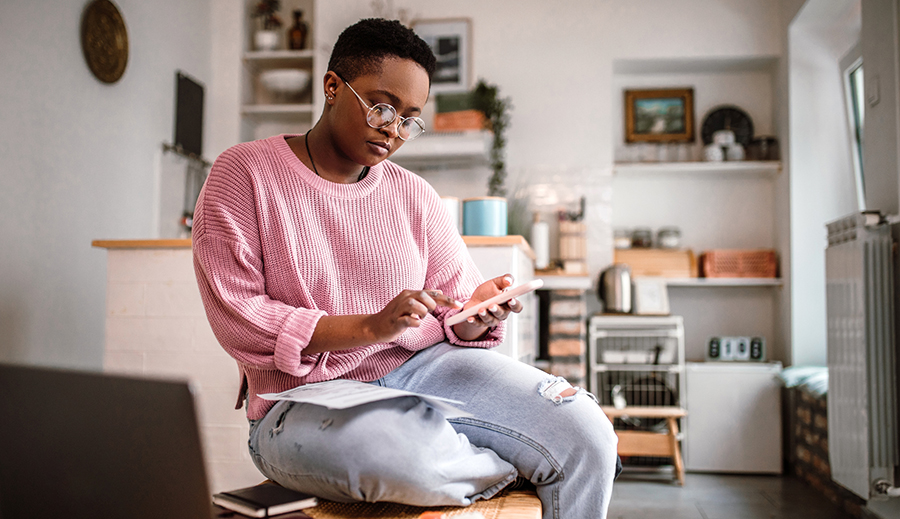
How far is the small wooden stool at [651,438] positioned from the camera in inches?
135

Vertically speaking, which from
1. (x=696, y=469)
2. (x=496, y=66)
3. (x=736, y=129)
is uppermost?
(x=496, y=66)

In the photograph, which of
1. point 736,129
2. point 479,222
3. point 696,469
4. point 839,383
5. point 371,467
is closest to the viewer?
point 371,467

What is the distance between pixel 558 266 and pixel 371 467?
302 cm

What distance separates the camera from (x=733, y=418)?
12.0 feet

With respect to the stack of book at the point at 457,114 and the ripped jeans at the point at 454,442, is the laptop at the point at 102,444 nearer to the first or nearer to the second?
the ripped jeans at the point at 454,442

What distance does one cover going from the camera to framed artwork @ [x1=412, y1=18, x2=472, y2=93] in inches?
167

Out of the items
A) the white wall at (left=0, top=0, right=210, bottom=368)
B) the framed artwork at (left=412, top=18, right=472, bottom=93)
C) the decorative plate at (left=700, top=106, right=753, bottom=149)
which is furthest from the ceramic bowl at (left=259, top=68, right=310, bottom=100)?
the decorative plate at (left=700, top=106, right=753, bottom=149)

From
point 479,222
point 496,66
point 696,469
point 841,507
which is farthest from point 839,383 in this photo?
point 496,66

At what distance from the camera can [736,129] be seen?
13.9 ft

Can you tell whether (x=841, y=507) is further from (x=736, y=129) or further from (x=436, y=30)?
(x=436, y=30)

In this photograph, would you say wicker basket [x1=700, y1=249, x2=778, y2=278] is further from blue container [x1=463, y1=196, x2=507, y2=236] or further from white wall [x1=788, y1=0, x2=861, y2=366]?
blue container [x1=463, y1=196, x2=507, y2=236]

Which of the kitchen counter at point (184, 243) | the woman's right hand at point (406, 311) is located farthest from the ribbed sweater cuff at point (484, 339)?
the kitchen counter at point (184, 243)

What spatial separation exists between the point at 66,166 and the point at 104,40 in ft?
2.21

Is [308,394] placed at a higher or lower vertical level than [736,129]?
lower
